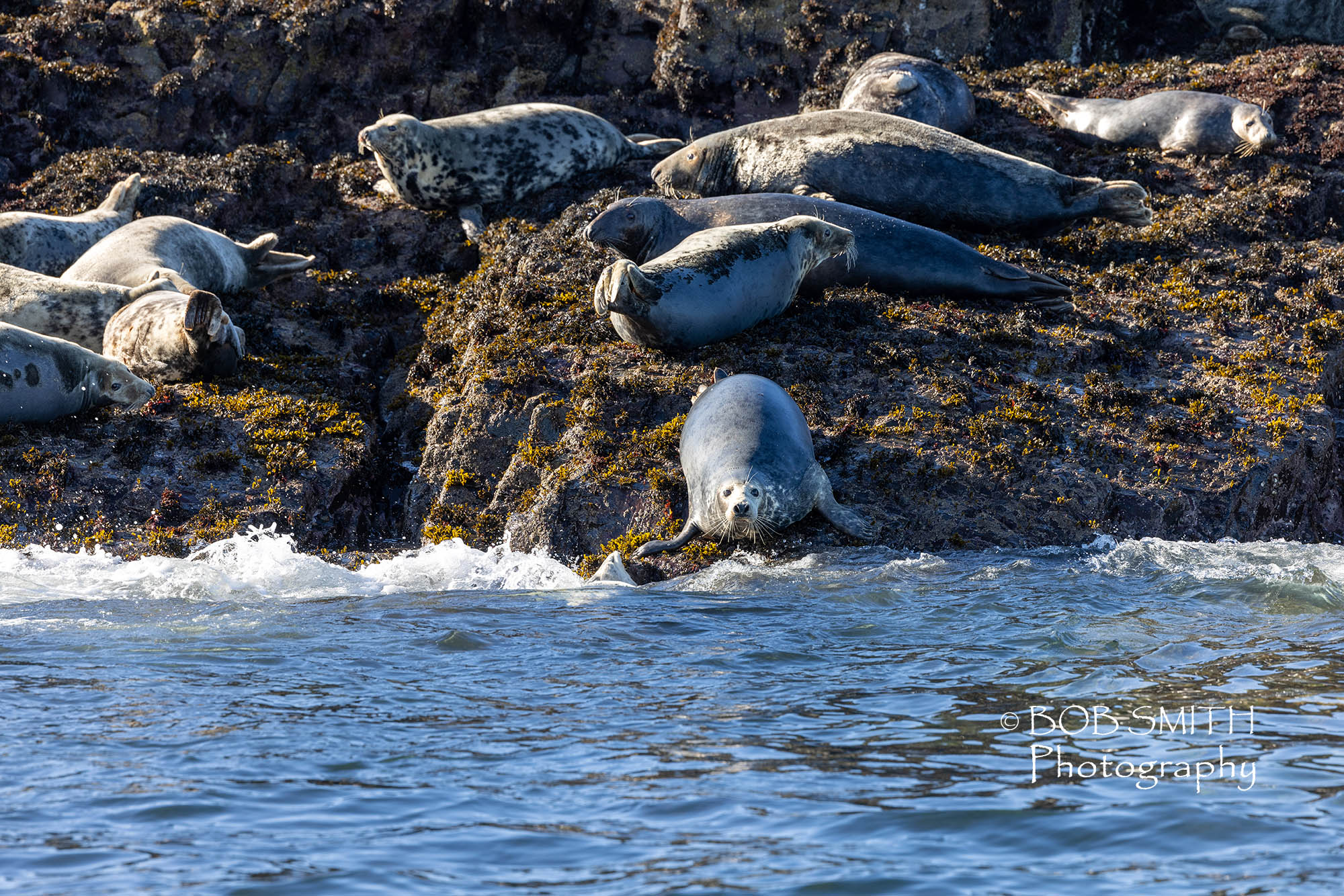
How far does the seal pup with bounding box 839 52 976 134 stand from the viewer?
33.2 feet

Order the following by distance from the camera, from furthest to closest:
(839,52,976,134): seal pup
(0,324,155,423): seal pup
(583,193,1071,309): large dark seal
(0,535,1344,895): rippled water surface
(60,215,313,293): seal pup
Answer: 1. (839,52,976,134): seal pup
2. (60,215,313,293): seal pup
3. (583,193,1071,309): large dark seal
4. (0,324,155,423): seal pup
5. (0,535,1344,895): rippled water surface

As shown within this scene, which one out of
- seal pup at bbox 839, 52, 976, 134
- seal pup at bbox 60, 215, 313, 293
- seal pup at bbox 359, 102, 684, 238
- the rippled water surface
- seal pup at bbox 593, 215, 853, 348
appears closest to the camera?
the rippled water surface

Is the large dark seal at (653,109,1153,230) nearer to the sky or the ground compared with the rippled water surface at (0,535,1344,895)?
nearer to the sky

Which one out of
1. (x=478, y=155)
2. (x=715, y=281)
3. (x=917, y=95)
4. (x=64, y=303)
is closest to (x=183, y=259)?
(x=64, y=303)

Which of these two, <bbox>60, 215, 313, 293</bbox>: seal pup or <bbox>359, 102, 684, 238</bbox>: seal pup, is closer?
<bbox>60, 215, 313, 293</bbox>: seal pup

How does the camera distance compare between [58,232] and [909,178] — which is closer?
[909,178]

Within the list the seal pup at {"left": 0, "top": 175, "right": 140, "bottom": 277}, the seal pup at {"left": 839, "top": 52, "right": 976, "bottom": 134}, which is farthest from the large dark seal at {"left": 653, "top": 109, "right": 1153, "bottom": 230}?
the seal pup at {"left": 0, "top": 175, "right": 140, "bottom": 277}

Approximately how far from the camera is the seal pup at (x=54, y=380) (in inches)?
274

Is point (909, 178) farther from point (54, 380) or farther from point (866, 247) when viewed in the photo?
point (54, 380)

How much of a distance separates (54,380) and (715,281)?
3.83 metres

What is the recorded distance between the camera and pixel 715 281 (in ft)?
23.3

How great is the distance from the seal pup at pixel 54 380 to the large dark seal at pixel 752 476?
350 cm

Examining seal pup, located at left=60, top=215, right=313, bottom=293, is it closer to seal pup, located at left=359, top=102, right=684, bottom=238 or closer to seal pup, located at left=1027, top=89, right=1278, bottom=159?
seal pup, located at left=359, top=102, right=684, bottom=238

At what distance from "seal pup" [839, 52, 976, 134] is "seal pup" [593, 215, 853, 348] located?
3.03 metres
